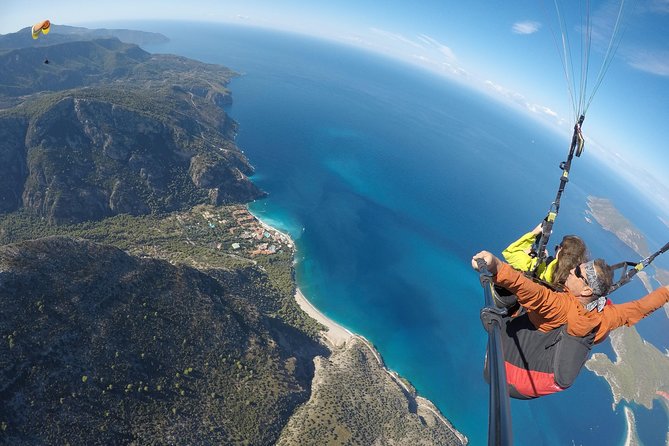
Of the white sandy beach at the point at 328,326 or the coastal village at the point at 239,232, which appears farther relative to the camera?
the coastal village at the point at 239,232

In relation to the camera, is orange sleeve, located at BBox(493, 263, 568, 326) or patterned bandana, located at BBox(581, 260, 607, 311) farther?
patterned bandana, located at BBox(581, 260, 607, 311)

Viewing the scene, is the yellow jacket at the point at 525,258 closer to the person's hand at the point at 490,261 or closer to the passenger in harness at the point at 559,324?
the passenger in harness at the point at 559,324

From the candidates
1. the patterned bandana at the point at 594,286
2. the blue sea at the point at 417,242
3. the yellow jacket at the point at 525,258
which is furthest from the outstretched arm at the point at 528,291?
the blue sea at the point at 417,242

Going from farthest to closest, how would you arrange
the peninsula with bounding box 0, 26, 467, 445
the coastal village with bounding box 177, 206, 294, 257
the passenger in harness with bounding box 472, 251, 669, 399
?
the coastal village with bounding box 177, 206, 294, 257 → the peninsula with bounding box 0, 26, 467, 445 → the passenger in harness with bounding box 472, 251, 669, 399

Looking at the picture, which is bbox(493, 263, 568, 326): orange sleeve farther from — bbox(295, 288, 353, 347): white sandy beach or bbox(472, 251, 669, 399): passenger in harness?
bbox(295, 288, 353, 347): white sandy beach

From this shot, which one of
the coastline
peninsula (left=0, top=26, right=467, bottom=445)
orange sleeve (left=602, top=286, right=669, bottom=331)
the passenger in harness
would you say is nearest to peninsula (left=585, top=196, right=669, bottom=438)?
the coastline

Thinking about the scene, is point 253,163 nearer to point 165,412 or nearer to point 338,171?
point 338,171

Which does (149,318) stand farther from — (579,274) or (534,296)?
(579,274)

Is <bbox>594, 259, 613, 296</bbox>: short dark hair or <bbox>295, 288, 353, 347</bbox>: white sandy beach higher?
<bbox>594, 259, 613, 296</bbox>: short dark hair
